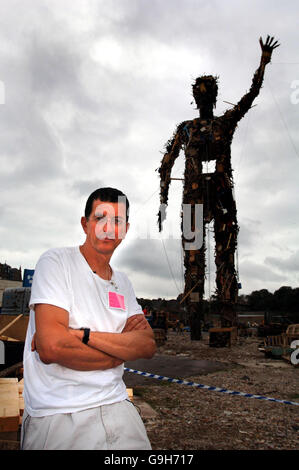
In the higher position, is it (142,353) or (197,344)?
(142,353)

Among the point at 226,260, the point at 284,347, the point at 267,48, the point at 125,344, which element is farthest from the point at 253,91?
the point at 125,344

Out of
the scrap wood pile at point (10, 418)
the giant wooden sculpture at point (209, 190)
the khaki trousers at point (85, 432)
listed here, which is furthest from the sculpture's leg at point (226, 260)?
the khaki trousers at point (85, 432)

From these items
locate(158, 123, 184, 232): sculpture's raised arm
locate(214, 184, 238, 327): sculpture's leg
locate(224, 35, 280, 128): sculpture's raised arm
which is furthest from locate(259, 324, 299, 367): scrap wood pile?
locate(224, 35, 280, 128): sculpture's raised arm

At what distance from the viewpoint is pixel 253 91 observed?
10.4 metres

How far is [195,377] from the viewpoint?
6.82 m

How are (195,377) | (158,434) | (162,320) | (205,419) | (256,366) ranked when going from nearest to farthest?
(158,434) → (205,419) → (195,377) → (256,366) → (162,320)

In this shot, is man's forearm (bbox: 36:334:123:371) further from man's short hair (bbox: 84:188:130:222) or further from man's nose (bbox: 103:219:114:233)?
man's short hair (bbox: 84:188:130:222)

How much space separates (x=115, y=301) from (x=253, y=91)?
33.4 feet

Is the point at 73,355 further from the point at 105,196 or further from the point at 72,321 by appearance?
the point at 105,196

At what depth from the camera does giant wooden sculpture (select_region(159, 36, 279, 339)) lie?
37.3 feet

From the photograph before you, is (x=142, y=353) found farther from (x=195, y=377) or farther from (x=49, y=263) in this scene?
(x=195, y=377)
